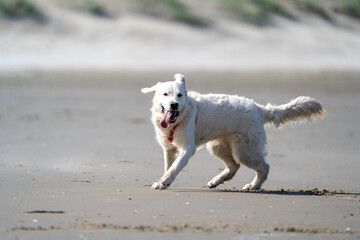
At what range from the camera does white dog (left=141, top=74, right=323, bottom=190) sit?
8.16m

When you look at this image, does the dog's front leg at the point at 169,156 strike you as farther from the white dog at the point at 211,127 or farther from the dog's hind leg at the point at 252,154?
the dog's hind leg at the point at 252,154

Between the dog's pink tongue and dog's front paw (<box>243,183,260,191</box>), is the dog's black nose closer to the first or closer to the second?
the dog's pink tongue

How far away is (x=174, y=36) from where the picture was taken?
94.0 feet

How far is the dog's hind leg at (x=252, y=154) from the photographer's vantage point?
338 inches

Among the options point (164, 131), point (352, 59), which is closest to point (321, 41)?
point (352, 59)

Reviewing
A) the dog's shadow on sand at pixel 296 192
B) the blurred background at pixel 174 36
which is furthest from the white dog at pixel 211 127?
the blurred background at pixel 174 36

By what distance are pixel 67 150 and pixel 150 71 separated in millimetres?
13416

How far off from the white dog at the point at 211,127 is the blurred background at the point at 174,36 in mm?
15617

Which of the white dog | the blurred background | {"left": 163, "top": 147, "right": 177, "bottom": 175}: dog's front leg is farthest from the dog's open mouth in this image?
the blurred background

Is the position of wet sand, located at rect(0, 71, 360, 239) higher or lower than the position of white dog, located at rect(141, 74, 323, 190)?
lower

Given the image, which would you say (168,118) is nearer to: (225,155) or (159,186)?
(159,186)

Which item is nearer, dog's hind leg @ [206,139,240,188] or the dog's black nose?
the dog's black nose

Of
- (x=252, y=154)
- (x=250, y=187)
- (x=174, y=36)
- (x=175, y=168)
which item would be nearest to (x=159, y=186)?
(x=175, y=168)

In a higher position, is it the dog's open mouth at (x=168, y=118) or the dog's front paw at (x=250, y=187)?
the dog's open mouth at (x=168, y=118)
